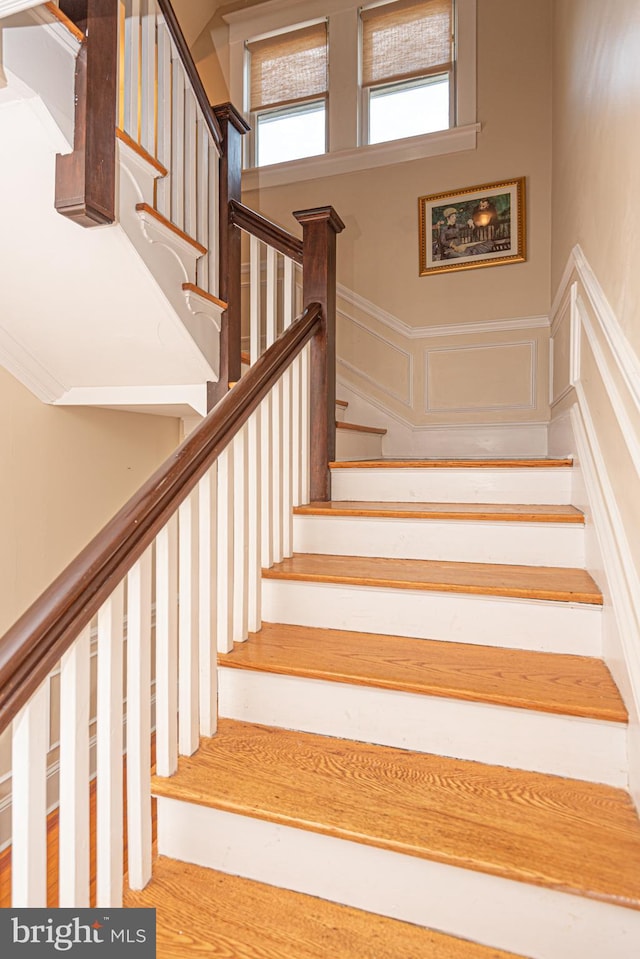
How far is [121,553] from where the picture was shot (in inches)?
46.6

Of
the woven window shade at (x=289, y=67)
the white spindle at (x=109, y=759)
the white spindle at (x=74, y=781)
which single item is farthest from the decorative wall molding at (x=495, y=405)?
the white spindle at (x=74, y=781)

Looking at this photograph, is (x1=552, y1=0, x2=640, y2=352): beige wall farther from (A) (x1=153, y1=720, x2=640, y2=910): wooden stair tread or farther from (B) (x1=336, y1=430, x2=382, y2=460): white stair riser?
(B) (x1=336, y1=430, x2=382, y2=460): white stair riser

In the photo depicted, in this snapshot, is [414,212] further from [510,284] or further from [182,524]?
[182,524]

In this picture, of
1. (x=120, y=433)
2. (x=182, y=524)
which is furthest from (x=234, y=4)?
(x=182, y=524)

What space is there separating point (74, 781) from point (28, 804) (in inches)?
4.9

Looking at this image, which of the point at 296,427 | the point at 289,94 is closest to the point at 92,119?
the point at 296,427

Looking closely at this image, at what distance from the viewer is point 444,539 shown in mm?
1964

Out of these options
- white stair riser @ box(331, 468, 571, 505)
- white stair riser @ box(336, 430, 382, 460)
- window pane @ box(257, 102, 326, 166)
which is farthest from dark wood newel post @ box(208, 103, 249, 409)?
window pane @ box(257, 102, 326, 166)

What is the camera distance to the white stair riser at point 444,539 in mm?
1843

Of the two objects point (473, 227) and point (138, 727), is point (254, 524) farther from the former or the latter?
point (473, 227)

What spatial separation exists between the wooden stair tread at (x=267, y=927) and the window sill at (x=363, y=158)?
152 inches

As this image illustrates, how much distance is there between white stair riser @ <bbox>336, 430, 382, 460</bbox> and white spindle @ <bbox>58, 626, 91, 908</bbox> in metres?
1.79

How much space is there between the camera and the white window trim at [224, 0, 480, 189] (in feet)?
11.6

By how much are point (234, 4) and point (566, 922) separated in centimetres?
530
